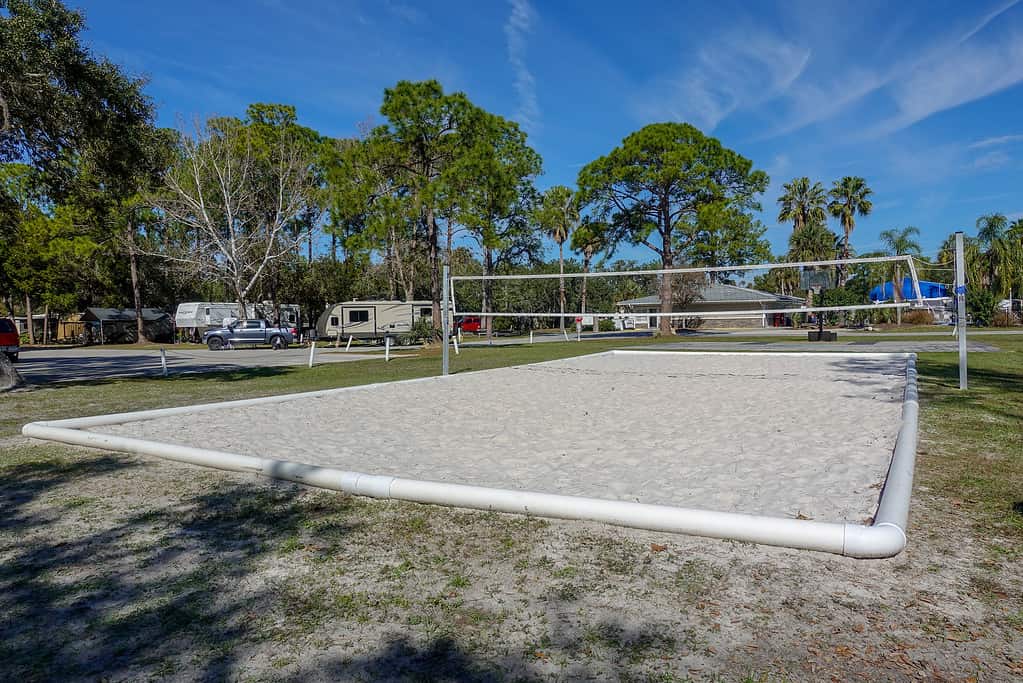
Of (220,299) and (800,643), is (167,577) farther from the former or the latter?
(220,299)

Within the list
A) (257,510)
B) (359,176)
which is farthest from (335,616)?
(359,176)

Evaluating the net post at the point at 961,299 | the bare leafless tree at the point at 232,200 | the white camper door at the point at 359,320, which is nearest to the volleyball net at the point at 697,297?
the white camper door at the point at 359,320

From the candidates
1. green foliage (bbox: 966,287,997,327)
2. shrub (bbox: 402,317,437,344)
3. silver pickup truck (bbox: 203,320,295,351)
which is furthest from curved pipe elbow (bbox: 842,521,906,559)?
green foliage (bbox: 966,287,997,327)

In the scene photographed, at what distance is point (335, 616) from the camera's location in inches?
95.0

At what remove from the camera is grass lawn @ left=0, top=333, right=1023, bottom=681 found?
208 centimetres

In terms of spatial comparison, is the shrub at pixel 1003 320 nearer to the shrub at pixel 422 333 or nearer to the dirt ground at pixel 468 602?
the shrub at pixel 422 333

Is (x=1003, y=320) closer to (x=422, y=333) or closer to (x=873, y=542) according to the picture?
(x=422, y=333)

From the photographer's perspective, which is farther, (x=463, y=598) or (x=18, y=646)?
(x=463, y=598)

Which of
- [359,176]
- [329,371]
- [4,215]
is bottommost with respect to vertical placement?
[329,371]

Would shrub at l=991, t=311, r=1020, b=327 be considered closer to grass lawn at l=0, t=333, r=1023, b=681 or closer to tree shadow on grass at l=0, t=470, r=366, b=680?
grass lawn at l=0, t=333, r=1023, b=681

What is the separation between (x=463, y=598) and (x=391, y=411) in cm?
533

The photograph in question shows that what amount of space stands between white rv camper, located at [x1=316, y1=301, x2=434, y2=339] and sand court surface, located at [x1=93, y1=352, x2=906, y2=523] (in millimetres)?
24800

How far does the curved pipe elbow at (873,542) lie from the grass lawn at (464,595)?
0.05 metres

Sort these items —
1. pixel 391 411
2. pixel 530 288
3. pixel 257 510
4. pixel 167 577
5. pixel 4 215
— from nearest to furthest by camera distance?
pixel 167 577 → pixel 257 510 → pixel 391 411 → pixel 4 215 → pixel 530 288
